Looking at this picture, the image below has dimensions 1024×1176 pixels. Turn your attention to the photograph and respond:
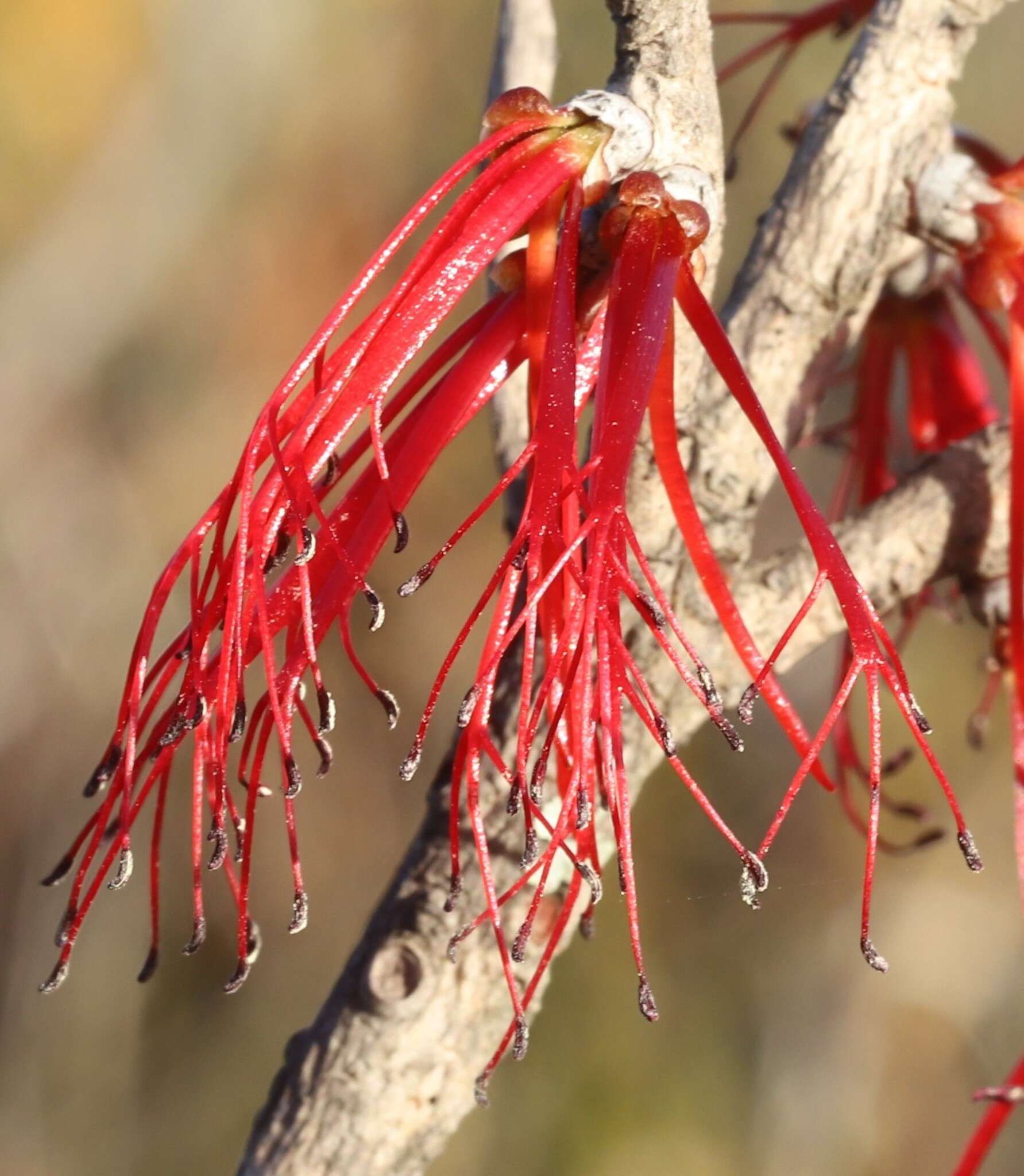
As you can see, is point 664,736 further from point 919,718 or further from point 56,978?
point 56,978

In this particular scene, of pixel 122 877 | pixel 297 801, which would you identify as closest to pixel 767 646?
pixel 122 877

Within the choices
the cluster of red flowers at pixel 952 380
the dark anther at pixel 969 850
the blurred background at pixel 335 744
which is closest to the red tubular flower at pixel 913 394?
the cluster of red flowers at pixel 952 380

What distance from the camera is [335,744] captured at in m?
1.70

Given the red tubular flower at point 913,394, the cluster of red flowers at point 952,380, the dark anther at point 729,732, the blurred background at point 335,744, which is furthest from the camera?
the blurred background at point 335,744

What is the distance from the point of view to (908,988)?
1725mm

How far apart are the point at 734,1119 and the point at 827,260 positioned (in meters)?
1.43

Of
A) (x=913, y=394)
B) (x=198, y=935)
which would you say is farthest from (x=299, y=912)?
(x=913, y=394)

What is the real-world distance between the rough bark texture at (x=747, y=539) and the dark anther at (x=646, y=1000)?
14 centimetres

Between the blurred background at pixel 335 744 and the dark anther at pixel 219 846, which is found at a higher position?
the dark anther at pixel 219 846

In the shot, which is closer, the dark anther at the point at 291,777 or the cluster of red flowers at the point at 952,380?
the dark anther at the point at 291,777

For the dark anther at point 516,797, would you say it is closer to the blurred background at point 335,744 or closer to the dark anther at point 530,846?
the dark anther at point 530,846

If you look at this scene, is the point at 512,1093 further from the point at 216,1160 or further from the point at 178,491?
the point at 178,491

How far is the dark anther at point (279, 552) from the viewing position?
43cm

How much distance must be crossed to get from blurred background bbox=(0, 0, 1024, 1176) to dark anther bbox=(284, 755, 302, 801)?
1222 millimetres
